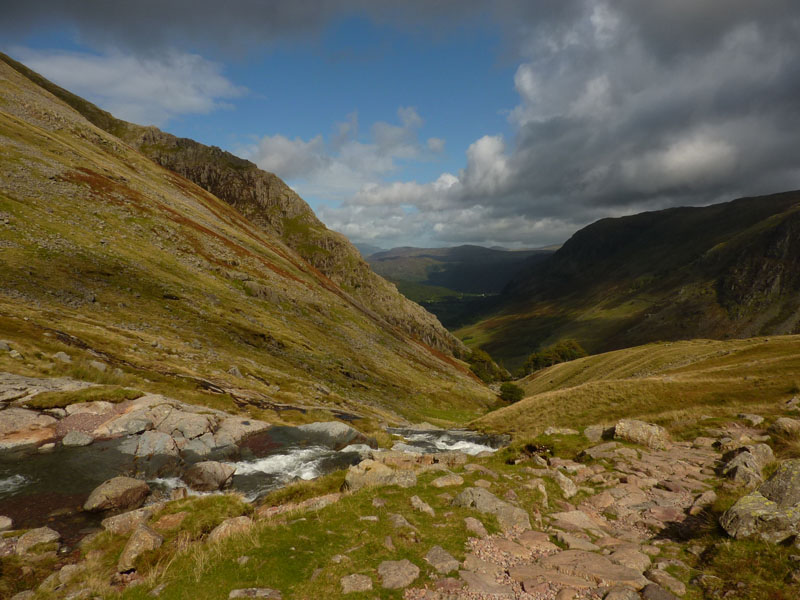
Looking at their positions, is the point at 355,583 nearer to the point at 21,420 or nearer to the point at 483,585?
the point at 483,585

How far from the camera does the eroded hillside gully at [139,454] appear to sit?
18.2m

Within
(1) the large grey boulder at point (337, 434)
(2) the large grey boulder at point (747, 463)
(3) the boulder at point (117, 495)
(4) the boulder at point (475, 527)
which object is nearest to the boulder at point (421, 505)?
(4) the boulder at point (475, 527)

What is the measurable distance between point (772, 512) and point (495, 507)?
9257 mm

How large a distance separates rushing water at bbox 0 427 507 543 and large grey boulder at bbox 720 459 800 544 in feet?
78.6

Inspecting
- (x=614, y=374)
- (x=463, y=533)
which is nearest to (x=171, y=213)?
(x=463, y=533)

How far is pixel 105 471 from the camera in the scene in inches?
856

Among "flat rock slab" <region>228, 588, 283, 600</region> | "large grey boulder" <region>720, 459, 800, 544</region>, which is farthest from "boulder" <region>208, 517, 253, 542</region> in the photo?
"large grey boulder" <region>720, 459, 800, 544</region>

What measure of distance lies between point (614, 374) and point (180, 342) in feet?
307

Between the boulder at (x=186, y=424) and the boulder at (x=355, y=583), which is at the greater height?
the boulder at (x=355, y=583)

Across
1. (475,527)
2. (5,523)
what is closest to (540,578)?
(475,527)

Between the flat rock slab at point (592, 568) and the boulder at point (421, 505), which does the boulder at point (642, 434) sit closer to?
the flat rock slab at point (592, 568)

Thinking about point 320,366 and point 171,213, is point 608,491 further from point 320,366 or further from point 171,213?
point 171,213

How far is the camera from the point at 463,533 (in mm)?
13797

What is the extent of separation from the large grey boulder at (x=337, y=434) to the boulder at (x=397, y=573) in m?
23.9
